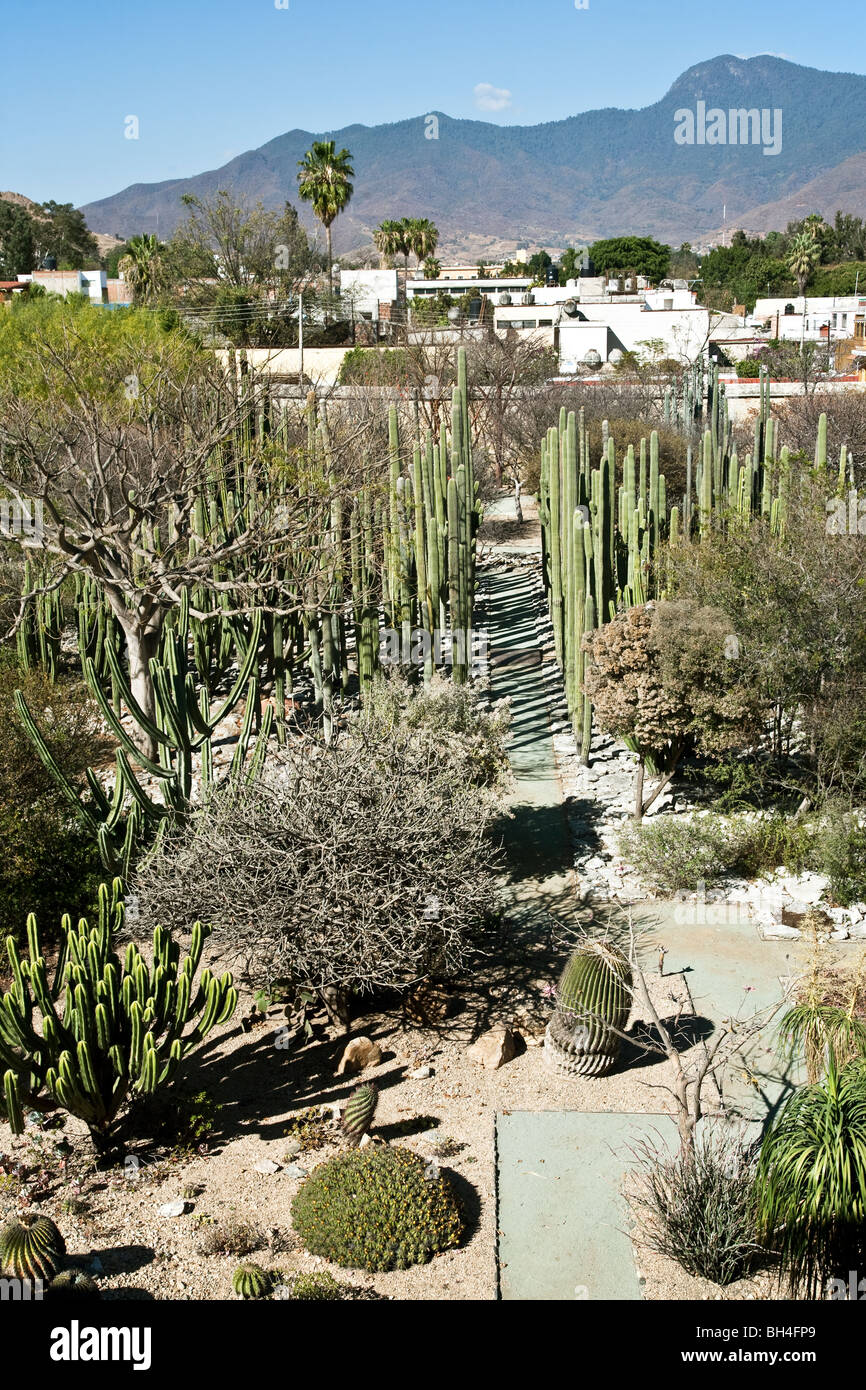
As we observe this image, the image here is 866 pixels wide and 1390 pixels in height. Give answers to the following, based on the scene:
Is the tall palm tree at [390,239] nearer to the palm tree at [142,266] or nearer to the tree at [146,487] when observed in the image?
the palm tree at [142,266]

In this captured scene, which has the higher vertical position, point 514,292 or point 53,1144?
point 514,292

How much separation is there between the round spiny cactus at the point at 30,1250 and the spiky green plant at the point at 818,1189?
316 centimetres

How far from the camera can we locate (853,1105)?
5824 millimetres

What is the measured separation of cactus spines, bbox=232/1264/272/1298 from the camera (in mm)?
5527

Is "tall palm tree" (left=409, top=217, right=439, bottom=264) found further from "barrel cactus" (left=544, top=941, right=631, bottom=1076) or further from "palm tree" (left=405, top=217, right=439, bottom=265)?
"barrel cactus" (left=544, top=941, right=631, bottom=1076)

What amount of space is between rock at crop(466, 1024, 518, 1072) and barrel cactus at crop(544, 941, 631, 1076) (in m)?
0.23

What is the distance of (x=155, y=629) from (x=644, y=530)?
5115 millimetres

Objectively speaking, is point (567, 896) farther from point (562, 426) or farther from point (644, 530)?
point (562, 426)

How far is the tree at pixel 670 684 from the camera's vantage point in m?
10.4

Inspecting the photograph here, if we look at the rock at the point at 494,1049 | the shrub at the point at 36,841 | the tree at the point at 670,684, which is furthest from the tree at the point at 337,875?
the tree at the point at 670,684

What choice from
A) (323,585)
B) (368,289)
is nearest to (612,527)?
(323,585)

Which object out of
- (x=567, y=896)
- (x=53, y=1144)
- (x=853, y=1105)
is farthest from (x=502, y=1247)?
(x=567, y=896)

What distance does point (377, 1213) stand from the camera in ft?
Answer: 19.7

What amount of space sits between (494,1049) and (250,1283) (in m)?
2.43
